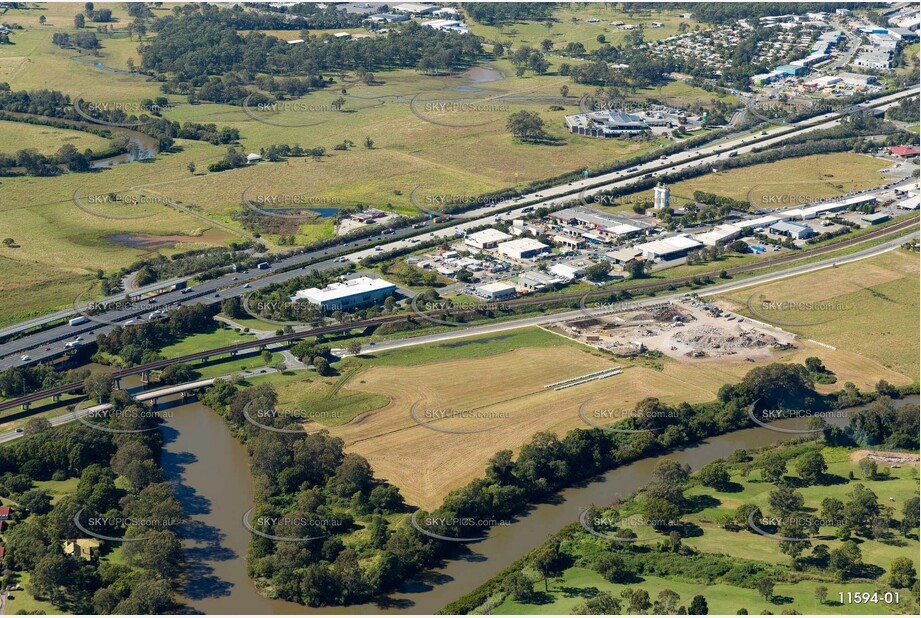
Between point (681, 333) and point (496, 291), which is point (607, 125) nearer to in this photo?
point (496, 291)

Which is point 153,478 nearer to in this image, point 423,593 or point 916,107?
point 423,593

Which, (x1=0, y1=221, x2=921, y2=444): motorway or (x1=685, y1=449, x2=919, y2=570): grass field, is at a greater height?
(x1=0, y1=221, x2=921, y2=444): motorway

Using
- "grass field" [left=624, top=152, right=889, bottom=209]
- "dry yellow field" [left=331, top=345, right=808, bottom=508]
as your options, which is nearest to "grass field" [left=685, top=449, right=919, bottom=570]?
"dry yellow field" [left=331, top=345, right=808, bottom=508]

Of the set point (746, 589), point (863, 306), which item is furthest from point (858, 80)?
point (746, 589)

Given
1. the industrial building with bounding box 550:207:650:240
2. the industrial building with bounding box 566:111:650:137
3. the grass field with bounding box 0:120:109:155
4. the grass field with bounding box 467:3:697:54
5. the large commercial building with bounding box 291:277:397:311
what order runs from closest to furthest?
the large commercial building with bounding box 291:277:397:311 → the industrial building with bounding box 550:207:650:240 → the grass field with bounding box 0:120:109:155 → the industrial building with bounding box 566:111:650:137 → the grass field with bounding box 467:3:697:54

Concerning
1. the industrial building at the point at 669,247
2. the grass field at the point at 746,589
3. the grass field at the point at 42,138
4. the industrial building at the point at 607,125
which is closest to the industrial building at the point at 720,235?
the industrial building at the point at 669,247

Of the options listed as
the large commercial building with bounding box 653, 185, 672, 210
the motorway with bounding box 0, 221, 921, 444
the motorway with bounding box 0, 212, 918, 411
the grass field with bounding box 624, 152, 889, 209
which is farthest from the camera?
the grass field with bounding box 624, 152, 889, 209

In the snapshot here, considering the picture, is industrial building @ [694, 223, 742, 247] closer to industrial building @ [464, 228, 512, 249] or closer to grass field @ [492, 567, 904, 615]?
industrial building @ [464, 228, 512, 249]

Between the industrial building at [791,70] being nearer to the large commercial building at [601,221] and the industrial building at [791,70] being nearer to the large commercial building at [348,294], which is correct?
the large commercial building at [601,221]
